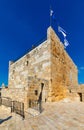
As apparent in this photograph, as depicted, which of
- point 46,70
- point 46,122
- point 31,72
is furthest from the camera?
point 31,72

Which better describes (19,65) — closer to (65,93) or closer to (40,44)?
(40,44)

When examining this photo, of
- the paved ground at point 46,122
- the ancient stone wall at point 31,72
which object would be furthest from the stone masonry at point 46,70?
the paved ground at point 46,122

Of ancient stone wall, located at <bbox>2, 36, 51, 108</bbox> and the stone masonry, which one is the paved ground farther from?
the stone masonry

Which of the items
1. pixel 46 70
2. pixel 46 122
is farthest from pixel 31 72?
pixel 46 122

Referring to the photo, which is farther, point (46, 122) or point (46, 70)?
point (46, 70)

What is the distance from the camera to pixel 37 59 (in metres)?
15.0

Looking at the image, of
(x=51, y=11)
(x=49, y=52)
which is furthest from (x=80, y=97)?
(x=51, y=11)

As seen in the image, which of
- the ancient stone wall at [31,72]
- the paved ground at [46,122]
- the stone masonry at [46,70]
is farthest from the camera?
the stone masonry at [46,70]

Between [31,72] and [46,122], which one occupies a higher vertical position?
[31,72]

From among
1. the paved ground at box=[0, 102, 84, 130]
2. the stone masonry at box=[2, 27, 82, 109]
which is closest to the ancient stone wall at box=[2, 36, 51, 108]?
the stone masonry at box=[2, 27, 82, 109]

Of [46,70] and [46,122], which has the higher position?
[46,70]

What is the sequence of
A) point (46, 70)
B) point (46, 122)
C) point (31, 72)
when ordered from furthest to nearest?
point (31, 72)
point (46, 70)
point (46, 122)

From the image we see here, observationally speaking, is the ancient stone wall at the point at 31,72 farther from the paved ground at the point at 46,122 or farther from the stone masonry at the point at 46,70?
the paved ground at the point at 46,122

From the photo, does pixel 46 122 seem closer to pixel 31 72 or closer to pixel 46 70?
pixel 46 70
